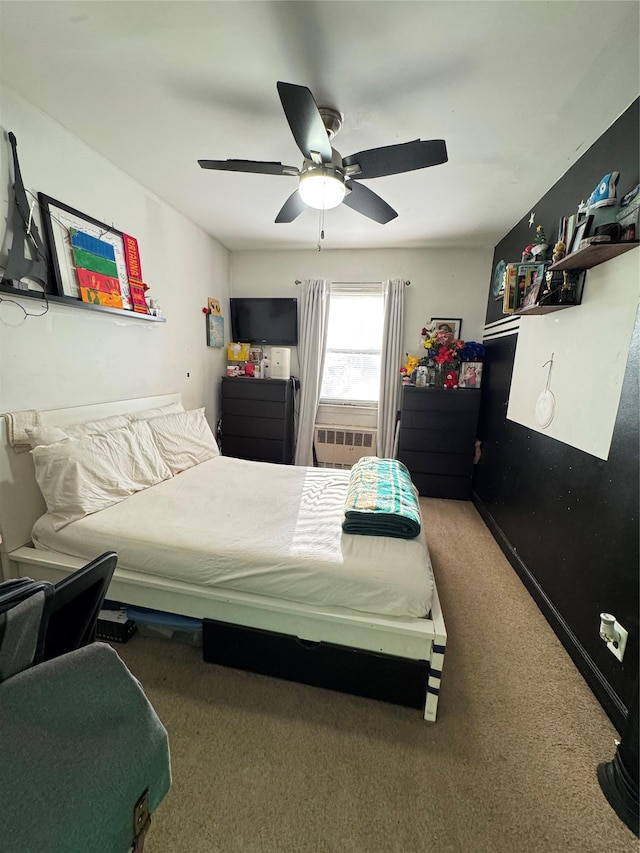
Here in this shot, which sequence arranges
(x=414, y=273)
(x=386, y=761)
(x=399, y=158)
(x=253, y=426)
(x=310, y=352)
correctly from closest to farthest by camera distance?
(x=386, y=761) → (x=399, y=158) → (x=414, y=273) → (x=253, y=426) → (x=310, y=352)

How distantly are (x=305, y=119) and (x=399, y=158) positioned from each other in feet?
1.55

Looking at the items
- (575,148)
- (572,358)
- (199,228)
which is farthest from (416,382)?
(199,228)

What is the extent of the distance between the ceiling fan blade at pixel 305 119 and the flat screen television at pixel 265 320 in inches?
88.9

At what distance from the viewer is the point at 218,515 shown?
5.72 ft

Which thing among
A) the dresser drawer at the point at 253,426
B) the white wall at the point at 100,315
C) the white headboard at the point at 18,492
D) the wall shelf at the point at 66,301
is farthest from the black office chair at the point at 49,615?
the dresser drawer at the point at 253,426

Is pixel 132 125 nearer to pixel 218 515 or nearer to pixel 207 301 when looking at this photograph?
pixel 207 301

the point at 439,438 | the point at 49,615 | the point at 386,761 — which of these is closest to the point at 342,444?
the point at 439,438

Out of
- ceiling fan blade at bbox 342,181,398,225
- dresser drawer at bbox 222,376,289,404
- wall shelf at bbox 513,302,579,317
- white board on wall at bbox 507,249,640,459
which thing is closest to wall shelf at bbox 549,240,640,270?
white board on wall at bbox 507,249,640,459

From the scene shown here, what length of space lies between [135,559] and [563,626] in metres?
2.11

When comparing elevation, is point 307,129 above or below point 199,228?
below

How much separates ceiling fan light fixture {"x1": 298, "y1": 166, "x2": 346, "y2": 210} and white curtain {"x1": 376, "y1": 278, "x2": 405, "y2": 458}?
1.93 m

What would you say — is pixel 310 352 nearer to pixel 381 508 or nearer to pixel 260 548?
pixel 381 508

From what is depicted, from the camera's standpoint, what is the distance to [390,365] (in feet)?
12.2

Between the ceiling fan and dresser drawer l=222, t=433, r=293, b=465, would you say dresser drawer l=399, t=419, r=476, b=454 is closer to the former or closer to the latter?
dresser drawer l=222, t=433, r=293, b=465
